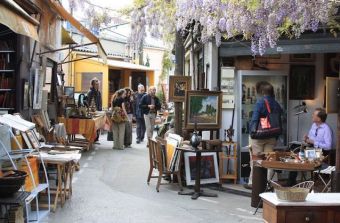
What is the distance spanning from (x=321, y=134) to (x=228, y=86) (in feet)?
6.82

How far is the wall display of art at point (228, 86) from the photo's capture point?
1033 centimetres

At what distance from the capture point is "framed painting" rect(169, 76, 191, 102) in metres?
11.0

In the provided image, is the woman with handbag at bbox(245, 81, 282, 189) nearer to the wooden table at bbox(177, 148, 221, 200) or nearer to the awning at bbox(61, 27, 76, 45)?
the wooden table at bbox(177, 148, 221, 200)

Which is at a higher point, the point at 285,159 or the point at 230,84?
the point at 230,84

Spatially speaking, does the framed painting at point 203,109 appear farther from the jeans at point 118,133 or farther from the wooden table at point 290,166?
the jeans at point 118,133

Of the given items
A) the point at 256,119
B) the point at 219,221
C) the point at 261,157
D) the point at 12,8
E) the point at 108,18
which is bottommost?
the point at 219,221

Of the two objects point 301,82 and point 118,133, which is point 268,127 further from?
point 118,133

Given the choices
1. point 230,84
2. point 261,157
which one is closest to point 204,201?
point 261,157

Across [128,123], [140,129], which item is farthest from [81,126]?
[140,129]

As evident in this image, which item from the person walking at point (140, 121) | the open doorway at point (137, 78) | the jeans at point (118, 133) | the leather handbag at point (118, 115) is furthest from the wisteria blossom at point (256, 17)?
the open doorway at point (137, 78)

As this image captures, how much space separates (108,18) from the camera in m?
13.7

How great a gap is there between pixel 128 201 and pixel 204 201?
122 centimetres

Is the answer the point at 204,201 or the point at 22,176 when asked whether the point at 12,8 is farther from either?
the point at 204,201

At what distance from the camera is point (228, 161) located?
10.1 meters
